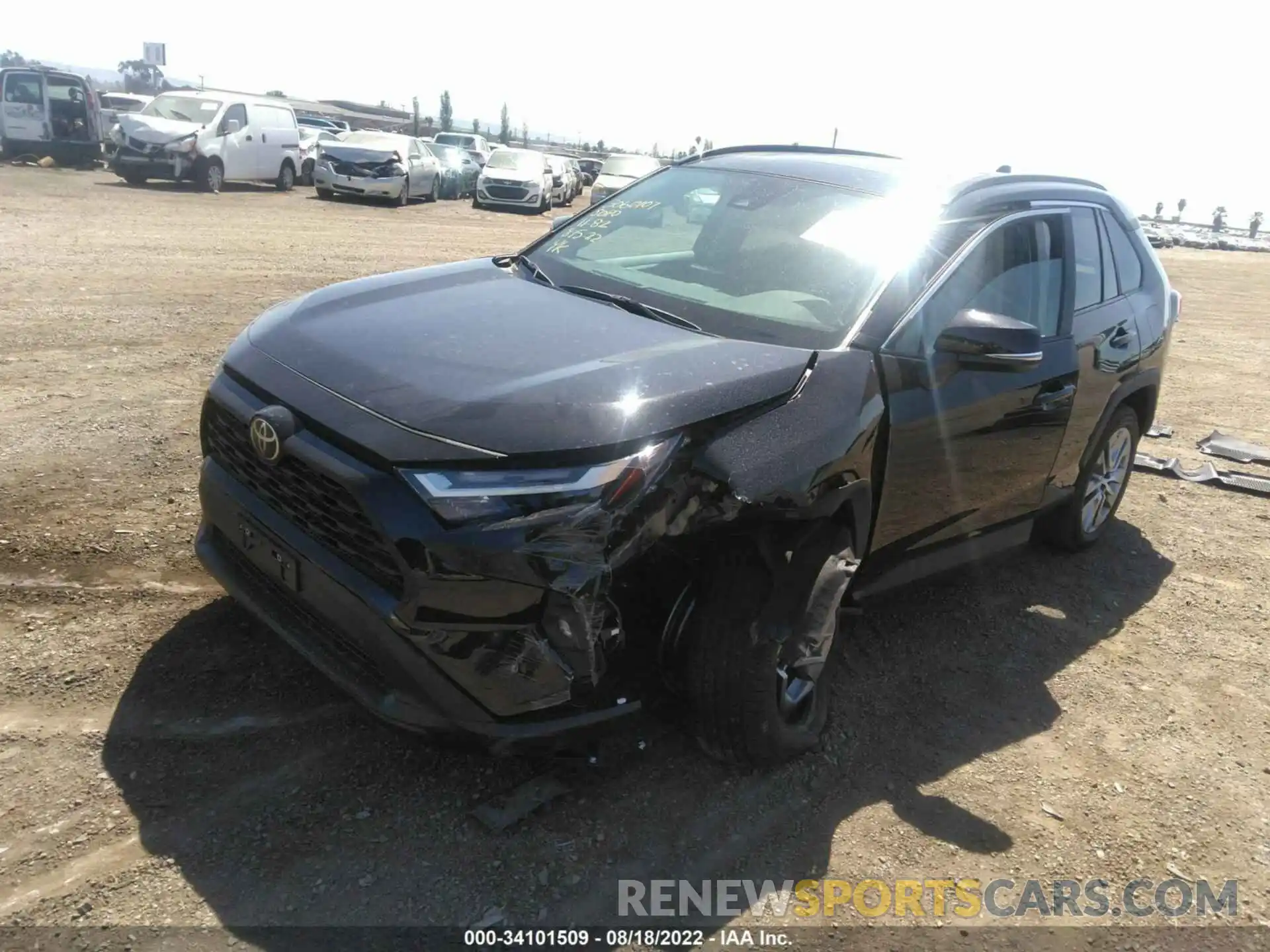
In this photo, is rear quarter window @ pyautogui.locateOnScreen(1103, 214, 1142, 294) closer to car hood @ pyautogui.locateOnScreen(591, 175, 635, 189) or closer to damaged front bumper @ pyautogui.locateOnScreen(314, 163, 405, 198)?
damaged front bumper @ pyautogui.locateOnScreen(314, 163, 405, 198)

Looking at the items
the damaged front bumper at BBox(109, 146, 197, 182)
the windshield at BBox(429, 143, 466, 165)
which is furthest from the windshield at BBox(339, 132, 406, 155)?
the windshield at BBox(429, 143, 466, 165)

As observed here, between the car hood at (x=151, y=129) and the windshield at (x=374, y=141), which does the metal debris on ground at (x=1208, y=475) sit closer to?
the windshield at (x=374, y=141)

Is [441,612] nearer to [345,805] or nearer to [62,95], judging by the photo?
[345,805]

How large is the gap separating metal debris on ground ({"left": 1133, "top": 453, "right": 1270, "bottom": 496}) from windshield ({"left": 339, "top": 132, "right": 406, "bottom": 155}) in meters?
18.3

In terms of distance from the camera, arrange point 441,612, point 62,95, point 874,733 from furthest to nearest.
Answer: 1. point 62,95
2. point 874,733
3. point 441,612

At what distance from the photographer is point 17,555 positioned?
385 cm

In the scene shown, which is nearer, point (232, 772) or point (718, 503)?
point (718, 503)

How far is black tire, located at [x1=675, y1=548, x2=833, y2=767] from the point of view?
9.34 ft

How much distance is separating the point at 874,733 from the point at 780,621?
0.86m

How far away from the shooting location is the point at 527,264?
4.09 m

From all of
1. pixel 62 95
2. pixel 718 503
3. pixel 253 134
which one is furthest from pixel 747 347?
pixel 62 95

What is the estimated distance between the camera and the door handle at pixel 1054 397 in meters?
4.03

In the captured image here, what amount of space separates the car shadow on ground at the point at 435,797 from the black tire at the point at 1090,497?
4.63 ft

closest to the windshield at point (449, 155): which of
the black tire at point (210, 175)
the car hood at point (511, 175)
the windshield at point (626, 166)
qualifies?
the car hood at point (511, 175)
